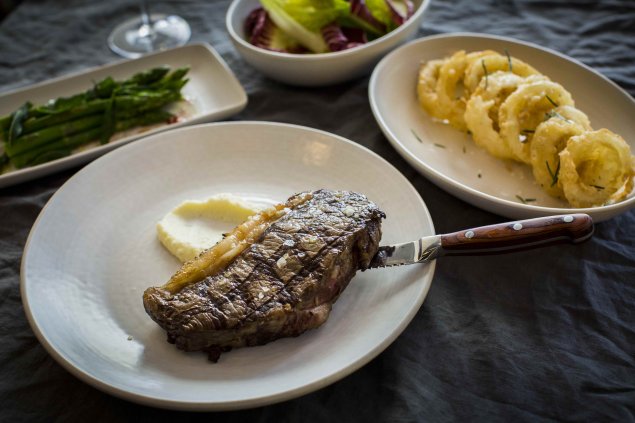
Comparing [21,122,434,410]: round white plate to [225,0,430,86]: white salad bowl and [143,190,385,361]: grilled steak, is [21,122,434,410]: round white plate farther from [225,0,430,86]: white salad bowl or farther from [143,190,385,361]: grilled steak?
[225,0,430,86]: white salad bowl

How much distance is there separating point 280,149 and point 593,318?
191 cm

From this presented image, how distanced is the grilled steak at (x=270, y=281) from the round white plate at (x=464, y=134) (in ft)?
2.71

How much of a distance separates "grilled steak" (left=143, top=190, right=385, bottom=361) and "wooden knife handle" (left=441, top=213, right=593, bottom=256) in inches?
14.9

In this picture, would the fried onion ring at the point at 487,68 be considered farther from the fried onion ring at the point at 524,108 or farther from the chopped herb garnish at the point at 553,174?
the chopped herb garnish at the point at 553,174

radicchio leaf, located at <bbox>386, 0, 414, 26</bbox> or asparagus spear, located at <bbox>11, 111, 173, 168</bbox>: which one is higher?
radicchio leaf, located at <bbox>386, 0, 414, 26</bbox>

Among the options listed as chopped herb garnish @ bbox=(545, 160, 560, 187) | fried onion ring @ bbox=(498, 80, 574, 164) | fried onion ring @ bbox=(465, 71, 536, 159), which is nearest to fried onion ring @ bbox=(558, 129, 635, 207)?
chopped herb garnish @ bbox=(545, 160, 560, 187)

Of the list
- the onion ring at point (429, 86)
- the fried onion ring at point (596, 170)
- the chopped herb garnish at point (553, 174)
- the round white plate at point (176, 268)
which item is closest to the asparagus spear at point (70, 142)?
the round white plate at point (176, 268)

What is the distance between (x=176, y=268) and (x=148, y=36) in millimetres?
2857

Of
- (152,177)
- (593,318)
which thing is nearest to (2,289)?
(152,177)

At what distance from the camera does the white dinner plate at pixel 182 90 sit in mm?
3729

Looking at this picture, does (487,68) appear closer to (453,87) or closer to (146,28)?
(453,87)

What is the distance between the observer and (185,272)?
2404 millimetres

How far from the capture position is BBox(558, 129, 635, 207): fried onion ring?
296 centimetres

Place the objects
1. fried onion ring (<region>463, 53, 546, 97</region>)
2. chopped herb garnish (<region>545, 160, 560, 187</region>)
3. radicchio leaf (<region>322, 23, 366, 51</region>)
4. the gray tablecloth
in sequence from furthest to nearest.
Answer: radicchio leaf (<region>322, 23, 366, 51</region>) < fried onion ring (<region>463, 53, 546, 97</region>) < chopped herb garnish (<region>545, 160, 560, 187</region>) < the gray tablecloth
